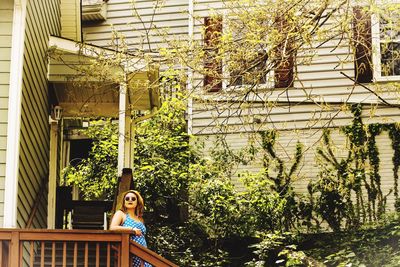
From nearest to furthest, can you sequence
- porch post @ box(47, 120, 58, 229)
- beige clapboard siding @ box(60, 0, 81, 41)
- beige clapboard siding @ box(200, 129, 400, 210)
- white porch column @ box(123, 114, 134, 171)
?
1. white porch column @ box(123, 114, 134, 171)
2. porch post @ box(47, 120, 58, 229)
3. beige clapboard siding @ box(60, 0, 81, 41)
4. beige clapboard siding @ box(200, 129, 400, 210)

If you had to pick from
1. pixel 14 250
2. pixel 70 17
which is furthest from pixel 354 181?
pixel 14 250

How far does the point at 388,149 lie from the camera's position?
1475 centimetres

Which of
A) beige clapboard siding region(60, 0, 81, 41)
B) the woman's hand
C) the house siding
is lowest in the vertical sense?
the woman's hand

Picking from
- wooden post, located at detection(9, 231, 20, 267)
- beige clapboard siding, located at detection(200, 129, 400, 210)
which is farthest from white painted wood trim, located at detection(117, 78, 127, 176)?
beige clapboard siding, located at detection(200, 129, 400, 210)

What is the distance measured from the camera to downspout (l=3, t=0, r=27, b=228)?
358 inches

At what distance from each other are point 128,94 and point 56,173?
6.60 feet

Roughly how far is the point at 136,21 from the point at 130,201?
9427 millimetres

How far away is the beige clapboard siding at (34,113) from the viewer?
10.1m

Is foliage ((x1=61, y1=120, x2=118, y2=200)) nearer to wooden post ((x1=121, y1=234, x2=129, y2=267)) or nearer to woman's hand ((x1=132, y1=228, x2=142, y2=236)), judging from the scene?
woman's hand ((x1=132, y1=228, x2=142, y2=236))

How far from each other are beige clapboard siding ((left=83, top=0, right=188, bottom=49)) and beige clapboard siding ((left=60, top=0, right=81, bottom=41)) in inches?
98.7

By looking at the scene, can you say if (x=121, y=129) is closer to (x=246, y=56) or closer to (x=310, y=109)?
(x=246, y=56)

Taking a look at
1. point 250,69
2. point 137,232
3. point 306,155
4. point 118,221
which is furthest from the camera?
point 306,155

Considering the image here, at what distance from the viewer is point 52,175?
41.7 ft

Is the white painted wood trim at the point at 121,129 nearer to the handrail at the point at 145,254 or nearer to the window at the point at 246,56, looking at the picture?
the window at the point at 246,56
